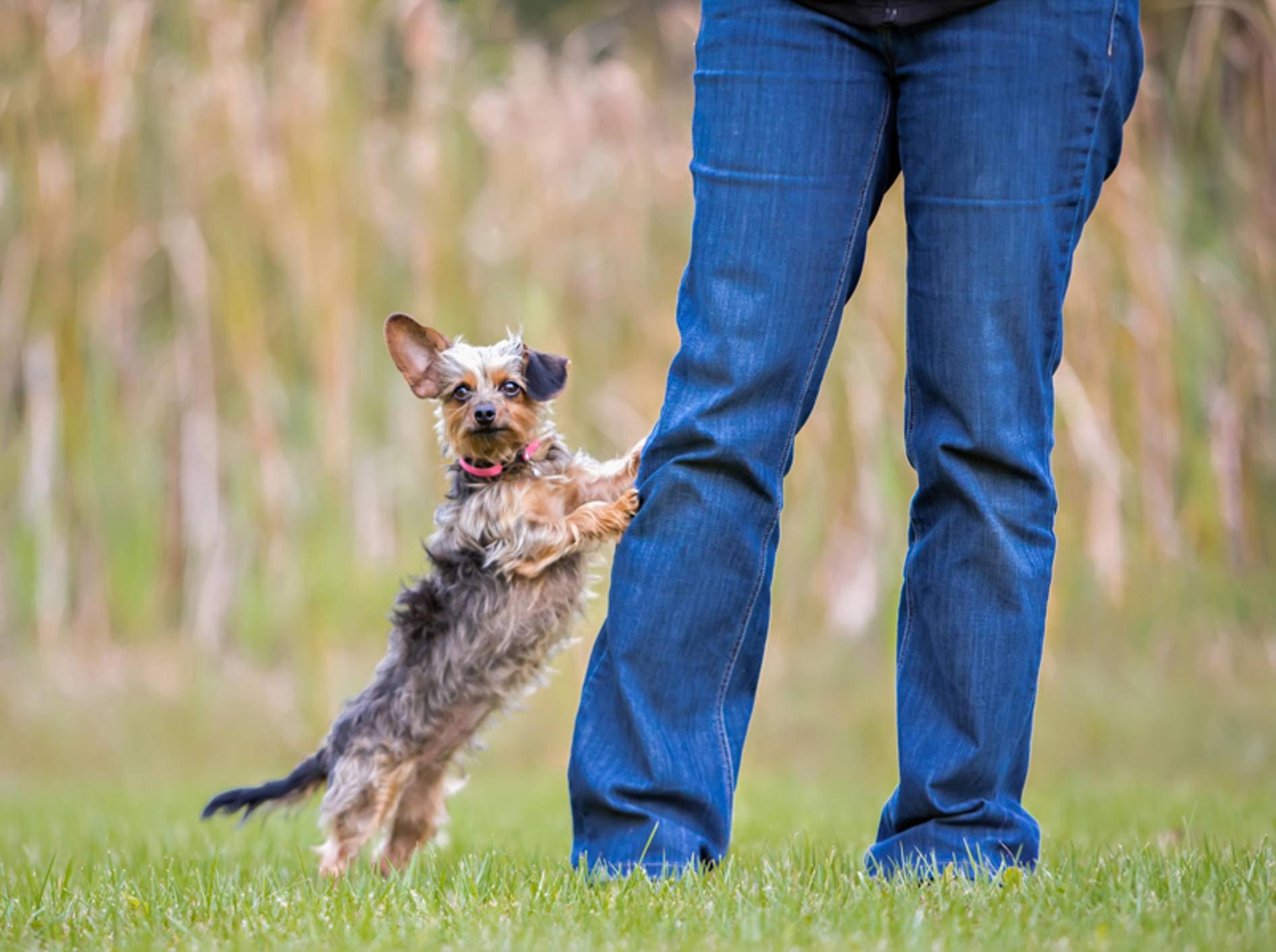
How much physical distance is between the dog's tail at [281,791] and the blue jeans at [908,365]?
1179 mm

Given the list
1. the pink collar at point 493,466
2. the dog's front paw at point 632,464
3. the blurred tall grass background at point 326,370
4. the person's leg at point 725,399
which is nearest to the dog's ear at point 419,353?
the pink collar at point 493,466

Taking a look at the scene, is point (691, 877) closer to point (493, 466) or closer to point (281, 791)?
point (493, 466)

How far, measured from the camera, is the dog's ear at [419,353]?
3.28 m

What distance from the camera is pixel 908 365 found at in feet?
8.21

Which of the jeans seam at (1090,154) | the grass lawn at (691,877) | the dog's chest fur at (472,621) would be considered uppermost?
the jeans seam at (1090,154)

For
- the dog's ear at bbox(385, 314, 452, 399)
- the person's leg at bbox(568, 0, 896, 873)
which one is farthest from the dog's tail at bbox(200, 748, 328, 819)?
the person's leg at bbox(568, 0, 896, 873)

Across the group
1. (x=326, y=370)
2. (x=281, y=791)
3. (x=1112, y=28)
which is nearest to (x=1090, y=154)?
(x=1112, y=28)

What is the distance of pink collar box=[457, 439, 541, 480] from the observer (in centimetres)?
331

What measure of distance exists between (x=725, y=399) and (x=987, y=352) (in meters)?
0.42

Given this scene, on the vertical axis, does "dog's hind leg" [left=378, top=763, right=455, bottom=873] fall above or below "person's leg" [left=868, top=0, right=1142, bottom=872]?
below

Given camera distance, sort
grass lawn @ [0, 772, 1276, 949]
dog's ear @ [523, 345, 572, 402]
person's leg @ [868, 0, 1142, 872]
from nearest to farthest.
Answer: grass lawn @ [0, 772, 1276, 949] < person's leg @ [868, 0, 1142, 872] < dog's ear @ [523, 345, 572, 402]

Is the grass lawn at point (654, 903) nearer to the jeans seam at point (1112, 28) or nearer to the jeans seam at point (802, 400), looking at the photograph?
the jeans seam at point (802, 400)

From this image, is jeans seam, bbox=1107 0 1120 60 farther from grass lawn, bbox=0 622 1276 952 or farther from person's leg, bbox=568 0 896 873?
grass lawn, bbox=0 622 1276 952

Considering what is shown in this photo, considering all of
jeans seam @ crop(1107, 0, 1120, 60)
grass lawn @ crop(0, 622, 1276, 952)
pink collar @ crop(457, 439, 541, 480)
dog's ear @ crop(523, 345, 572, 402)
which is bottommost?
grass lawn @ crop(0, 622, 1276, 952)
